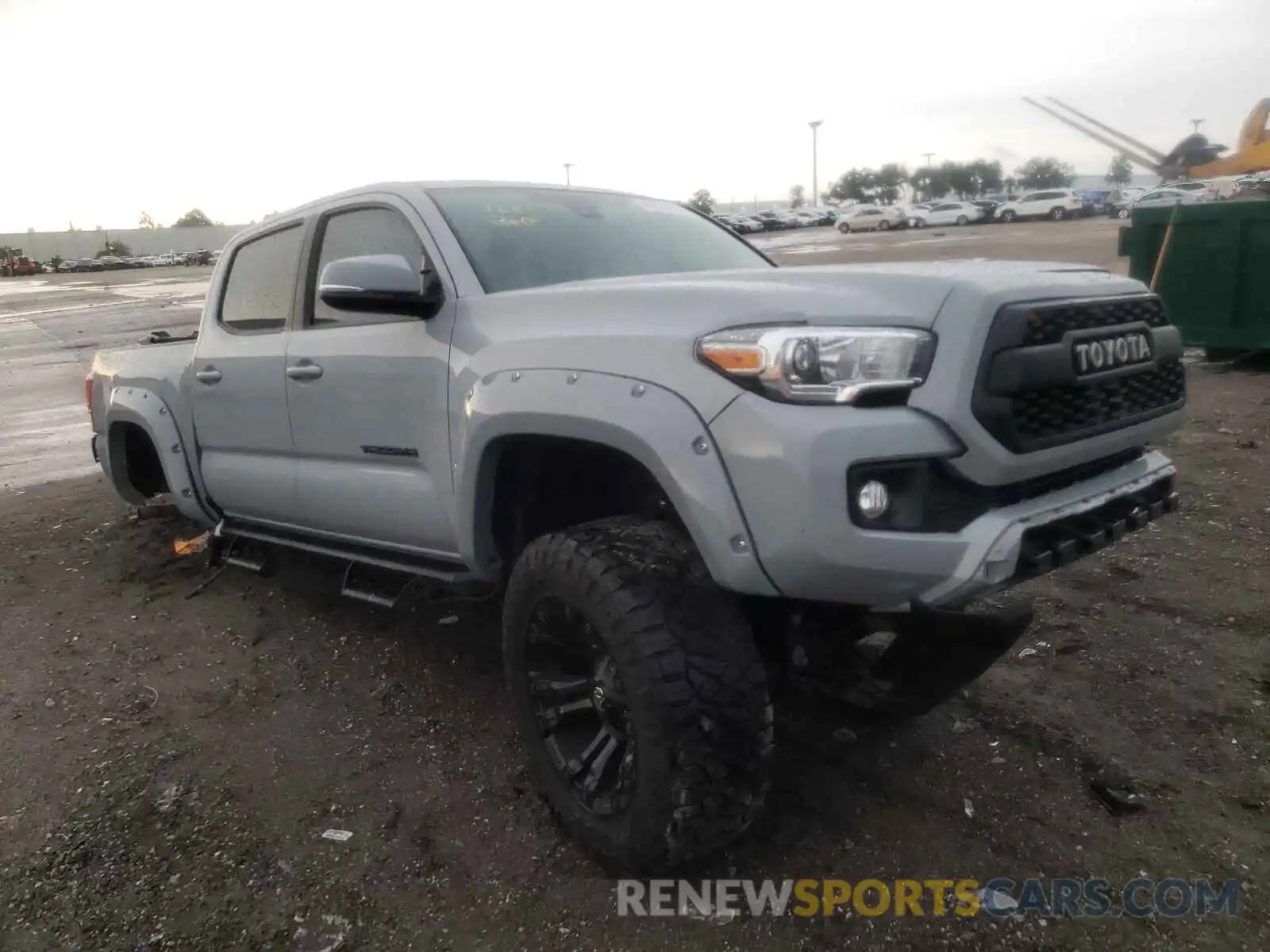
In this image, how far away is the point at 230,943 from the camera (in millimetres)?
2457

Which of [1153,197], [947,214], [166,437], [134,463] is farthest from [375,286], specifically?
[947,214]

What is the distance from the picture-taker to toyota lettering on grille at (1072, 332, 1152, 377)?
2.50 m

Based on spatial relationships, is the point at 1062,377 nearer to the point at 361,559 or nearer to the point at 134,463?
the point at 361,559

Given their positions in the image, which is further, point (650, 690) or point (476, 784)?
point (476, 784)

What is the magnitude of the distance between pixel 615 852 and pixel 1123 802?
1423mm

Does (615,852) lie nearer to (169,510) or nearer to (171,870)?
(171,870)

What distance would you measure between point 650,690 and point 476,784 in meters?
1.08

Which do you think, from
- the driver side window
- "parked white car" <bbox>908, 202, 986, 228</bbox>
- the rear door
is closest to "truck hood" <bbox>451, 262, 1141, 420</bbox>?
the driver side window

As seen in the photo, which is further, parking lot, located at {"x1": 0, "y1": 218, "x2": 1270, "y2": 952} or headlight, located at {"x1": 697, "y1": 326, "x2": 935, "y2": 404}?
parking lot, located at {"x1": 0, "y1": 218, "x2": 1270, "y2": 952}

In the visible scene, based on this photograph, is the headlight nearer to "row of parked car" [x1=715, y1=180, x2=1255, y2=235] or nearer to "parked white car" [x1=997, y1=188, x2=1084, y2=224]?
"row of parked car" [x1=715, y1=180, x2=1255, y2=235]

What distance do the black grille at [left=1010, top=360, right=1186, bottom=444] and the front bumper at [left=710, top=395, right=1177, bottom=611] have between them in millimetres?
236

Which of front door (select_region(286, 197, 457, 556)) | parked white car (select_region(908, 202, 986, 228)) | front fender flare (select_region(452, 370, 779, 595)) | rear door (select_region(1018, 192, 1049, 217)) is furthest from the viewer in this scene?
parked white car (select_region(908, 202, 986, 228))

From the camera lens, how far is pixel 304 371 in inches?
149

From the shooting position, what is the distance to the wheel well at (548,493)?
9.80ft
